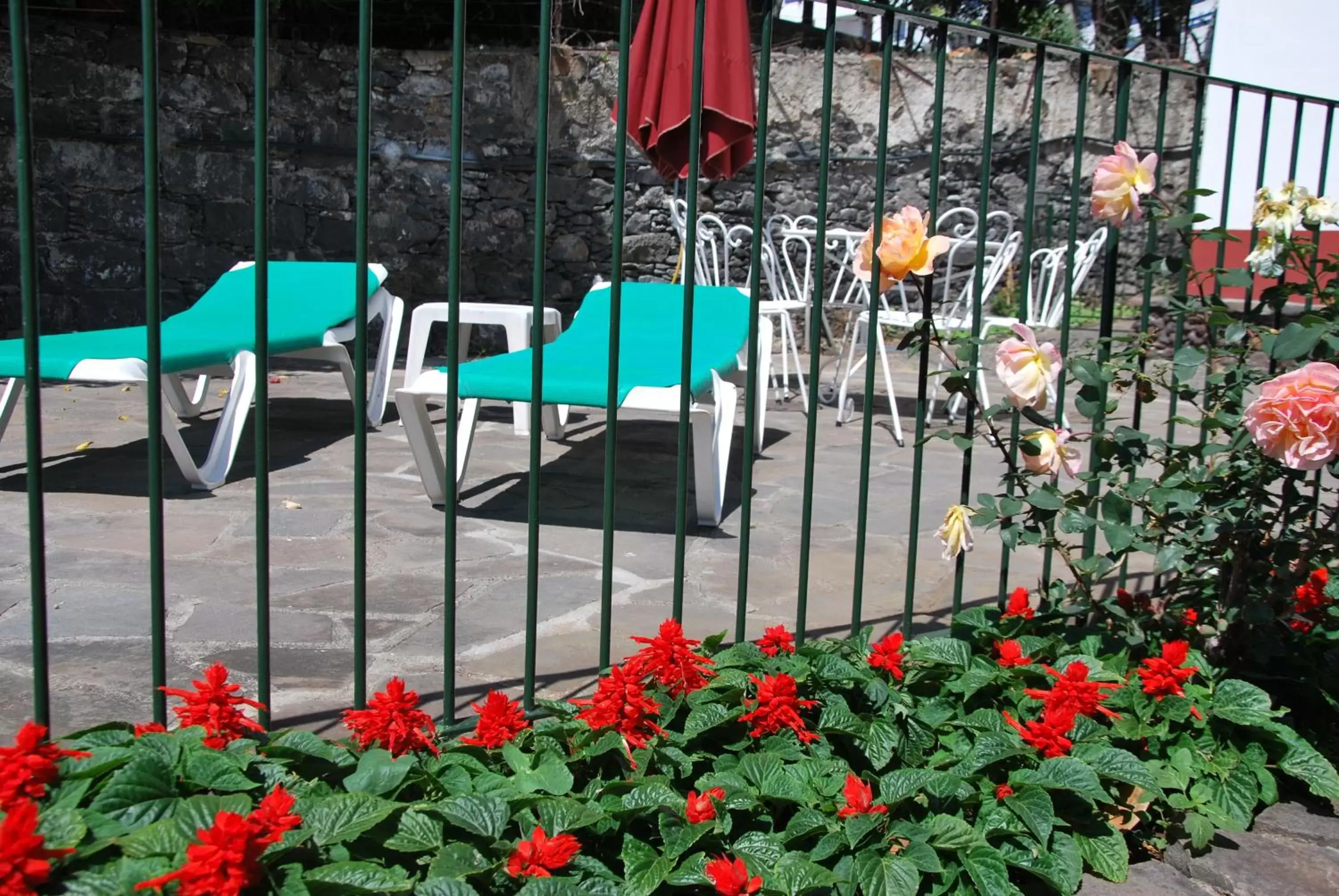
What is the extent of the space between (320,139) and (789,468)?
4.65m

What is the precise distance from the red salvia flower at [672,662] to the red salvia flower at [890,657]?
30cm

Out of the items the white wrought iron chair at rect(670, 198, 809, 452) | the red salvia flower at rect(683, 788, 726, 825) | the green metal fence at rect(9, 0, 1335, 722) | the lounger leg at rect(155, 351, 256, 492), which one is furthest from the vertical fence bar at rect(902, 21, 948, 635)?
the lounger leg at rect(155, 351, 256, 492)

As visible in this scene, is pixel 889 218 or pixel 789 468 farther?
pixel 789 468

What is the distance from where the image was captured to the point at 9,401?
3.66 meters

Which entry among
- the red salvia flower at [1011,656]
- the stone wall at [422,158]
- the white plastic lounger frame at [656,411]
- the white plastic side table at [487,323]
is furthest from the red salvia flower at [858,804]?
the stone wall at [422,158]

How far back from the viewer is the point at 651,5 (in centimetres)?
438

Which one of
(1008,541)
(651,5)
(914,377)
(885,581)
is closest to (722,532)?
(885,581)

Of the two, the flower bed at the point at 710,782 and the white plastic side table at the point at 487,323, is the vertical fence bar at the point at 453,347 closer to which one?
the flower bed at the point at 710,782

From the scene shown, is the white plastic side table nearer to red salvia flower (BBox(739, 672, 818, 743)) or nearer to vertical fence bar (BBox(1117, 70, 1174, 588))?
vertical fence bar (BBox(1117, 70, 1174, 588))

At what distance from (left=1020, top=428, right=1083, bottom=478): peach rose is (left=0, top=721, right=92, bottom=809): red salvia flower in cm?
145

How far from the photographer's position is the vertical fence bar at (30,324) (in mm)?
1407

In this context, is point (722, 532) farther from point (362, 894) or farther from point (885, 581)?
point (362, 894)

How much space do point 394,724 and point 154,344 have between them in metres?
A: 0.58

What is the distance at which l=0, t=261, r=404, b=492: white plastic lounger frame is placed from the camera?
349cm
